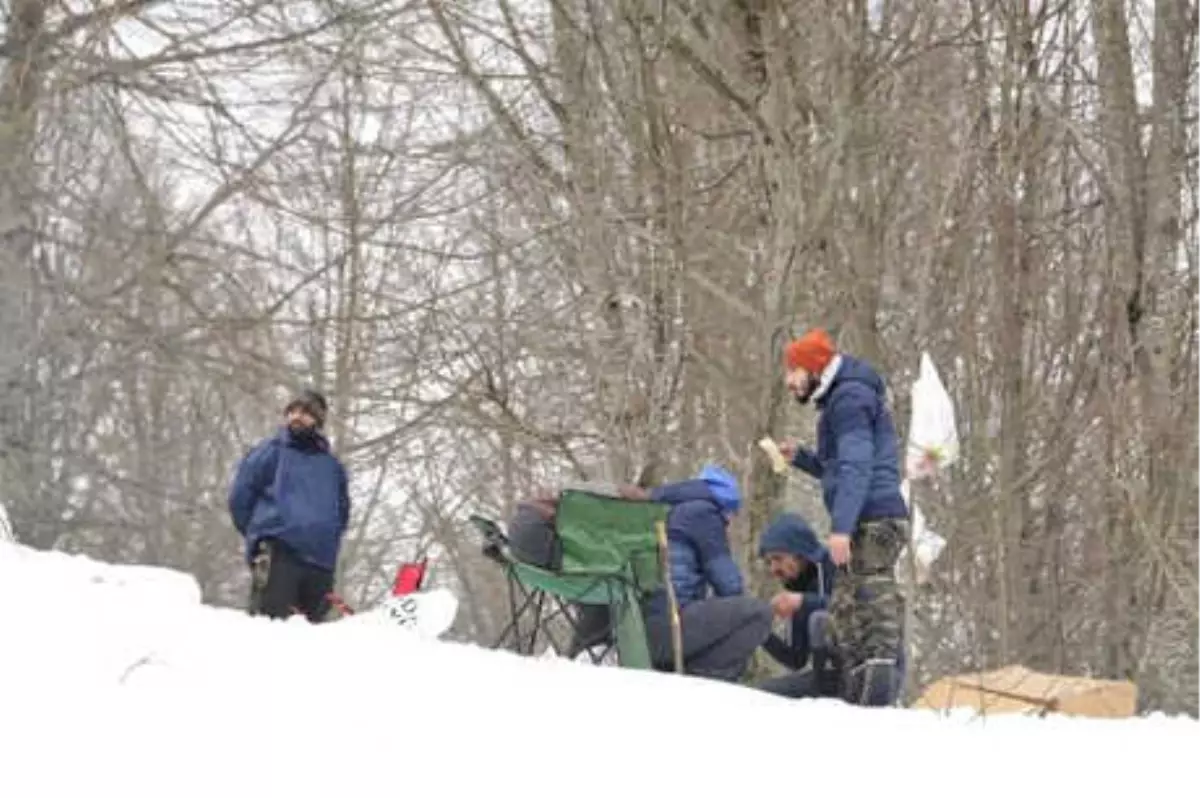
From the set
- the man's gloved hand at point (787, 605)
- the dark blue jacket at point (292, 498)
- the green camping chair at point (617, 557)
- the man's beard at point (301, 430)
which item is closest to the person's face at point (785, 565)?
the man's gloved hand at point (787, 605)

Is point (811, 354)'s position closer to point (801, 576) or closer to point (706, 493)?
point (706, 493)

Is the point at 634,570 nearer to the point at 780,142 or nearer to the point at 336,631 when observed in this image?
the point at 336,631

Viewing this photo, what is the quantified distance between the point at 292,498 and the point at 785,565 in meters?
2.28

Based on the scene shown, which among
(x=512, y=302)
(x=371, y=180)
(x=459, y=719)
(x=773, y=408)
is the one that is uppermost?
(x=371, y=180)

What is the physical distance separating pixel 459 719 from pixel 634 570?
2.67 meters

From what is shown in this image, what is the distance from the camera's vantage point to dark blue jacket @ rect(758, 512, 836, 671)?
274 inches

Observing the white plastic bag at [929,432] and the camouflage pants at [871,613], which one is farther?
the white plastic bag at [929,432]

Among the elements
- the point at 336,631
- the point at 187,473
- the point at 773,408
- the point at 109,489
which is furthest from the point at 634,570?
the point at 187,473

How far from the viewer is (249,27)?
13.7m

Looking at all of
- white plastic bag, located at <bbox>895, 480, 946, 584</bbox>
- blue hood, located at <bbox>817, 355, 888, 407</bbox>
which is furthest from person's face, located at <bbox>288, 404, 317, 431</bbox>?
white plastic bag, located at <bbox>895, 480, 946, 584</bbox>

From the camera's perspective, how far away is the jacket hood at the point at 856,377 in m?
6.30

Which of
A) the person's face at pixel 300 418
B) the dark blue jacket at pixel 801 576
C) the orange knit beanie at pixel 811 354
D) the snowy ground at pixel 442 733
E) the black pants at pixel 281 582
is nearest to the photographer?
the snowy ground at pixel 442 733

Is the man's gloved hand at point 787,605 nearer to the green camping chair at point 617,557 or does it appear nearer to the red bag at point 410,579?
the green camping chair at point 617,557

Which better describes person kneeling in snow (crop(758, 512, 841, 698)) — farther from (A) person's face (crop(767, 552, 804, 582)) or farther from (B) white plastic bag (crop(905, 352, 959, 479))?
(B) white plastic bag (crop(905, 352, 959, 479))
